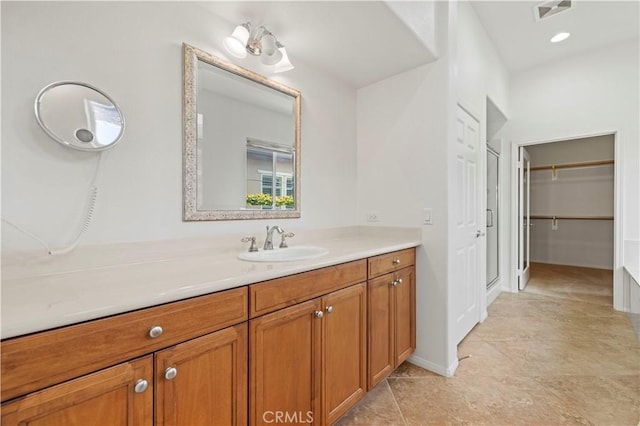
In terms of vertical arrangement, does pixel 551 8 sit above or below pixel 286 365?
above

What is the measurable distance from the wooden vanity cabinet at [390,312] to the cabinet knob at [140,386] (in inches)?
43.9

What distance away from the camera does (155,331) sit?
2.59 ft

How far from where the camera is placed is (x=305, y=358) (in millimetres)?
1244

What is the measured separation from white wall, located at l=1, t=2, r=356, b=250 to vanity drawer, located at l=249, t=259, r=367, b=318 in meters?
0.62

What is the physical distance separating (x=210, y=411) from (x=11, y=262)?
0.87 m

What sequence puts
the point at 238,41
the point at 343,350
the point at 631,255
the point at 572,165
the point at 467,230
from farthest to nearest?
the point at 572,165, the point at 631,255, the point at 467,230, the point at 238,41, the point at 343,350

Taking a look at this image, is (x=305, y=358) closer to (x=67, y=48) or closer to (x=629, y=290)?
(x=67, y=48)

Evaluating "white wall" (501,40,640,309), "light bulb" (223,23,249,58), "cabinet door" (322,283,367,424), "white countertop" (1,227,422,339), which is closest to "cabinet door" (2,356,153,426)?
"white countertop" (1,227,422,339)

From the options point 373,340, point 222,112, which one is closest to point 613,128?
point 373,340

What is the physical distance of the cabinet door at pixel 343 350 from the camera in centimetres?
134

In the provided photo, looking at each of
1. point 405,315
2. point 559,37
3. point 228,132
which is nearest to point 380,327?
point 405,315

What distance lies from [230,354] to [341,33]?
5.89 feet

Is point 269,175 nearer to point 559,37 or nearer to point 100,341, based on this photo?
point 100,341

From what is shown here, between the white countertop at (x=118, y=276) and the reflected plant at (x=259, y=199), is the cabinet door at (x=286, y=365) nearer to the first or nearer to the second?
the white countertop at (x=118, y=276)
